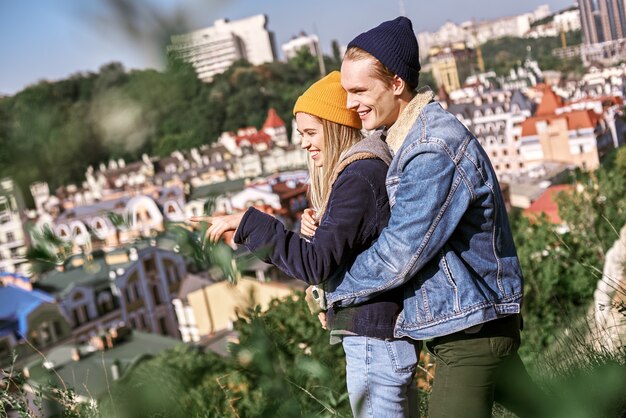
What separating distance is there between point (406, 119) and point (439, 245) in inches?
5.0

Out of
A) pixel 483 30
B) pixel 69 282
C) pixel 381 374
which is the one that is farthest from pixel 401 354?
pixel 483 30

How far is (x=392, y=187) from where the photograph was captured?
2.15 feet

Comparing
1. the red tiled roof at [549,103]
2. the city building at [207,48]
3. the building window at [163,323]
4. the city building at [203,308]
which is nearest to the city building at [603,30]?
the red tiled roof at [549,103]

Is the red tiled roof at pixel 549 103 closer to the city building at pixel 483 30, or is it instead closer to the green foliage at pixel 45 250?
the city building at pixel 483 30

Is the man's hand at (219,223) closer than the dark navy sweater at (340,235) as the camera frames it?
Yes

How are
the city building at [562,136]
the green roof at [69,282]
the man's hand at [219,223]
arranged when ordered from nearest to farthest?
the man's hand at [219,223]
the green roof at [69,282]
the city building at [562,136]

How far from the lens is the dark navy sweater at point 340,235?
648mm

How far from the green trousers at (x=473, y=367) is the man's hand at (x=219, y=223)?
228 millimetres

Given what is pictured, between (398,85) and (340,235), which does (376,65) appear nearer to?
(398,85)

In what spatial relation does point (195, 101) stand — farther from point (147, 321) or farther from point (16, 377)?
point (147, 321)

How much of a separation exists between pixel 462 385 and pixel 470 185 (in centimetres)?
19

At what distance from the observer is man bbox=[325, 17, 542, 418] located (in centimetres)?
63

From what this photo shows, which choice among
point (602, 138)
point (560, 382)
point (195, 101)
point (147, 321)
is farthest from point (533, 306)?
point (602, 138)

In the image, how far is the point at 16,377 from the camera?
853 mm
